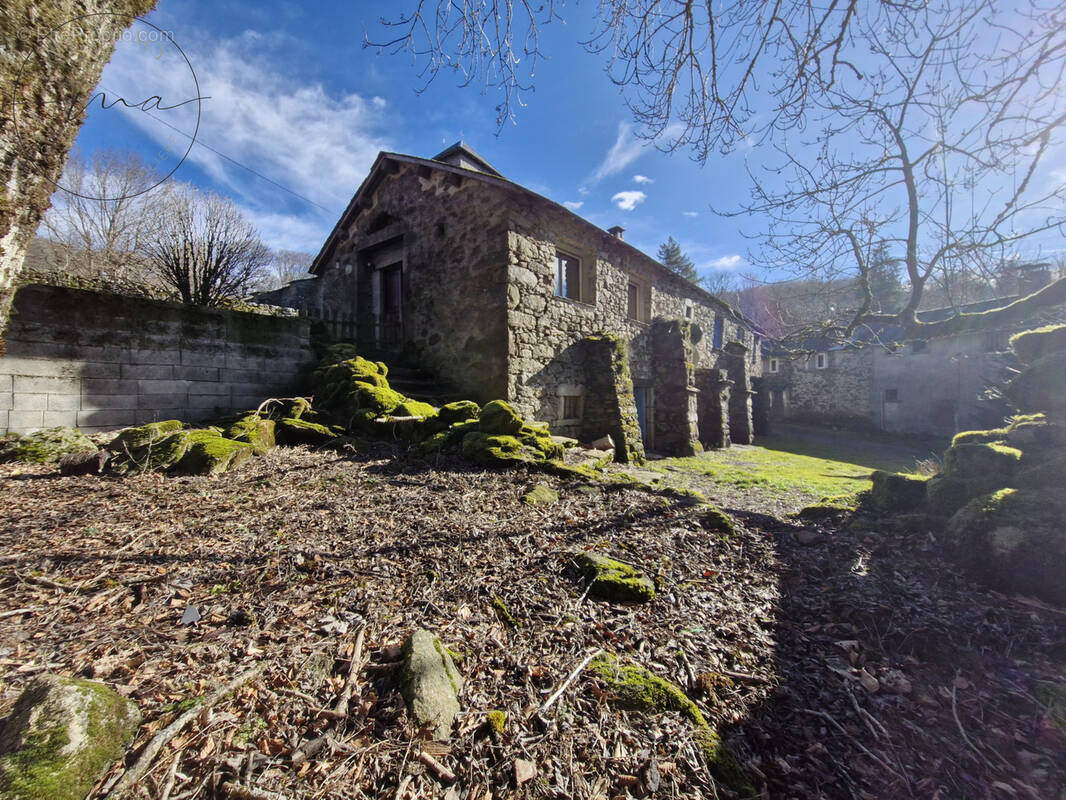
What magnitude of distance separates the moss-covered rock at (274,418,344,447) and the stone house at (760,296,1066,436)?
15979 millimetres

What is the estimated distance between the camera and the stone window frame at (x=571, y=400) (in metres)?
8.72

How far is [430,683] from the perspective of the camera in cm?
152

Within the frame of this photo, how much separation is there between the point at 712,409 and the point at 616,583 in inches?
494

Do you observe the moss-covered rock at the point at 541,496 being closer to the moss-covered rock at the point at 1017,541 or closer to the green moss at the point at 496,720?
the green moss at the point at 496,720

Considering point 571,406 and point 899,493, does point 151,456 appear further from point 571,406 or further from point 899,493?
point 899,493

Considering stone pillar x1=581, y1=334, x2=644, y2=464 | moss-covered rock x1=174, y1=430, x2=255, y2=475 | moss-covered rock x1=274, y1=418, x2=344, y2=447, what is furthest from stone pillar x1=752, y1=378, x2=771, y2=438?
moss-covered rock x1=174, y1=430, x2=255, y2=475

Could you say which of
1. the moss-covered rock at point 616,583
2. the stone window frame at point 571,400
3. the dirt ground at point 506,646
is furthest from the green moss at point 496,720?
the stone window frame at point 571,400

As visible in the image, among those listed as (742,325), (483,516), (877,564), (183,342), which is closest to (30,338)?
(183,342)

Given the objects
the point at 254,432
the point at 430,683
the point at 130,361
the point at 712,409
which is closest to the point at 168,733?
the point at 430,683

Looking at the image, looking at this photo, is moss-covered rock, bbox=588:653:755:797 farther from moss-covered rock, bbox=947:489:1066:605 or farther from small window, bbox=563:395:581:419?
small window, bbox=563:395:581:419

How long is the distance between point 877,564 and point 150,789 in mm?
4150

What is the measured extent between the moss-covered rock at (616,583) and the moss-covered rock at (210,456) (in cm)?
366

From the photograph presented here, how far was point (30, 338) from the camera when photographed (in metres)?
4.81

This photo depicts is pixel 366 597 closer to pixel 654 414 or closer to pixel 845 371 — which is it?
pixel 654 414
